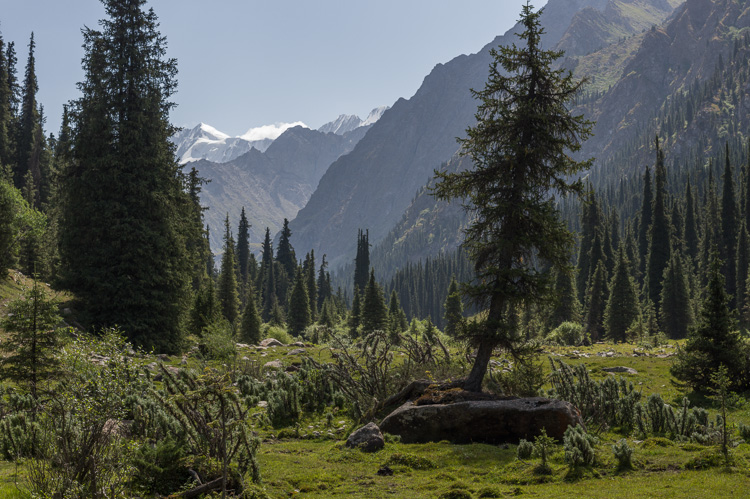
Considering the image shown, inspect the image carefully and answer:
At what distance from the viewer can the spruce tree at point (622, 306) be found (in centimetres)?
4925

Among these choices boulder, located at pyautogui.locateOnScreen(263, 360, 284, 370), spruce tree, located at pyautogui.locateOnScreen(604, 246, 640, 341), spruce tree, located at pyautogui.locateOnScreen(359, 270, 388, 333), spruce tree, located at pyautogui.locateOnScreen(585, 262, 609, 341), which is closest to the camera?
boulder, located at pyautogui.locateOnScreen(263, 360, 284, 370)

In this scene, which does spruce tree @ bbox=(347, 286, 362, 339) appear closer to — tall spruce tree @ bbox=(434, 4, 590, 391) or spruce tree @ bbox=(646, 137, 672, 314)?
spruce tree @ bbox=(646, 137, 672, 314)

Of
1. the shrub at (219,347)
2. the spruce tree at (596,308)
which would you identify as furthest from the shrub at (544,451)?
the spruce tree at (596,308)

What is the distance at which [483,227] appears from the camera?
16.6m

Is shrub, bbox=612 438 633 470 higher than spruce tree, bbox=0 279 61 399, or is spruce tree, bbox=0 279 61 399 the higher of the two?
spruce tree, bbox=0 279 61 399

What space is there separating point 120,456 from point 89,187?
24096mm

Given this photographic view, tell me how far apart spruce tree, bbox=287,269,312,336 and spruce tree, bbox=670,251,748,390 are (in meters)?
47.0

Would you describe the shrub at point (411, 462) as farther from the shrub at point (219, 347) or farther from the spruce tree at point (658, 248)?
the spruce tree at point (658, 248)

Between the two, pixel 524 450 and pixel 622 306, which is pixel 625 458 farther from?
pixel 622 306

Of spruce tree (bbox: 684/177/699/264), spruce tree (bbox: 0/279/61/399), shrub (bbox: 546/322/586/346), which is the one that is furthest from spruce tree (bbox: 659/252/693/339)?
spruce tree (bbox: 0/279/61/399)

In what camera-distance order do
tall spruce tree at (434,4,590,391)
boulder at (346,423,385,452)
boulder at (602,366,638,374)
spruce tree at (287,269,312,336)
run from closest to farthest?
boulder at (346,423,385,452)
tall spruce tree at (434,4,590,391)
boulder at (602,366,638,374)
spruce tree at (287,269,312,336)

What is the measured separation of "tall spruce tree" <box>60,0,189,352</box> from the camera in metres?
26.6

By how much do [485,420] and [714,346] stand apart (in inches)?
420

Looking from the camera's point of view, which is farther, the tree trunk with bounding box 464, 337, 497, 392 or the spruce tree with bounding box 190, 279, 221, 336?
the spruce tree with bounding box 190, 279, 221, 336
